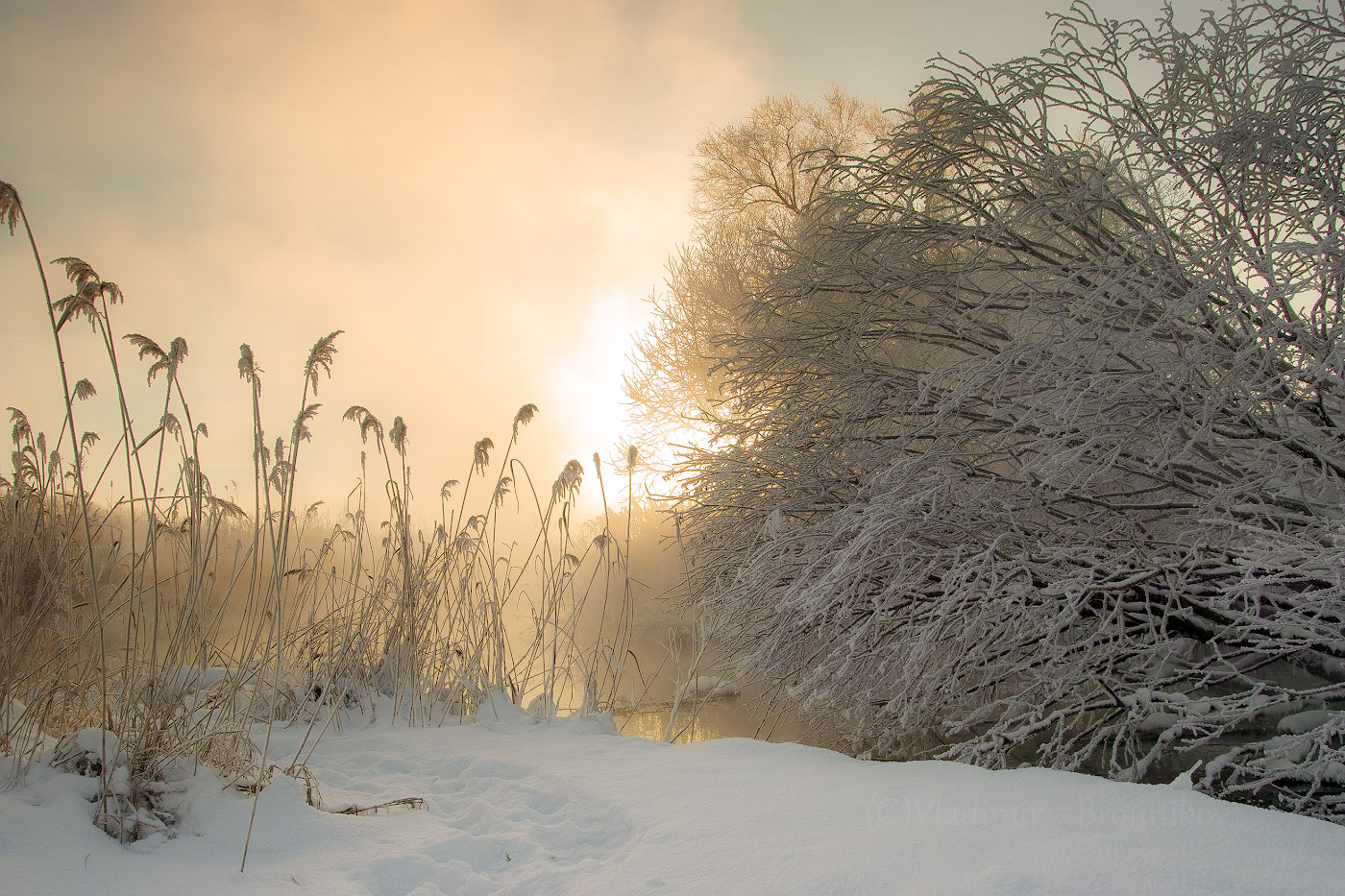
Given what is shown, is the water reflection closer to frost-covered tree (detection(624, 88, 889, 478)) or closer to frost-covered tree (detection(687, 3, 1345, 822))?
frost-covered tree (detection(687, 3, 1345, 822))

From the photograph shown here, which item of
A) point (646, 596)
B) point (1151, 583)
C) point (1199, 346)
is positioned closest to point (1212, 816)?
point (1199, 346)

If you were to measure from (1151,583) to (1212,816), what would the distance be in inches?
98.9

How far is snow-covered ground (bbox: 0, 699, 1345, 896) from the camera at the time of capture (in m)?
1.44

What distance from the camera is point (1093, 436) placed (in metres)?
2.99

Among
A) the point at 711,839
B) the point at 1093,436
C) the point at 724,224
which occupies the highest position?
the point at 724,224

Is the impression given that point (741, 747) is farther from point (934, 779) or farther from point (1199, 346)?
point (1199, 346)

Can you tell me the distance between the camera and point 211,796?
78.6 inches

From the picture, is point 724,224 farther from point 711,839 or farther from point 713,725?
→ point 711,839

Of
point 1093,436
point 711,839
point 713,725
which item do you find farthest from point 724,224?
point 711,839

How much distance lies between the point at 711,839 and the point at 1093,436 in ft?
7.47

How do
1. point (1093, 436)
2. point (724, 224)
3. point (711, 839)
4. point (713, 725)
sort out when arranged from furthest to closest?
point (724, 224) < point (713, 725) < point (1093, 436) < point (711, 839)

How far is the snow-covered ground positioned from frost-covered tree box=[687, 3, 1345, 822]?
3.83 ft

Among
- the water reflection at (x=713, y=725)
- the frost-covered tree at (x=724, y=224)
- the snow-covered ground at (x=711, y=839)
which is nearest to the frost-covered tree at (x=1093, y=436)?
the snow-covered ground at (x=711, y=839)

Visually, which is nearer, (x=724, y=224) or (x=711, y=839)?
(x=711, y=839)
